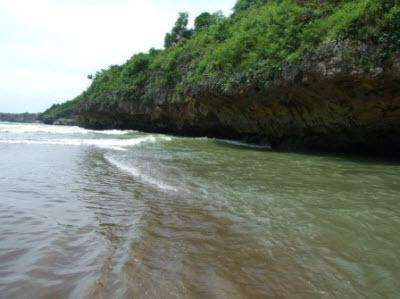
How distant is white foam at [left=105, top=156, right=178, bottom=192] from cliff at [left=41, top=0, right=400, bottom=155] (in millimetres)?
5636

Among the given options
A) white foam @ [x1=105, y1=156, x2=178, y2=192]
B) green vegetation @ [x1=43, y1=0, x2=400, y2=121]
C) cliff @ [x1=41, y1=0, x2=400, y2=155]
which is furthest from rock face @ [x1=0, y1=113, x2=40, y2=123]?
white foam @ [x1=105, y1=156, x2=178, y2=192]

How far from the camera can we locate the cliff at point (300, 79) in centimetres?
940

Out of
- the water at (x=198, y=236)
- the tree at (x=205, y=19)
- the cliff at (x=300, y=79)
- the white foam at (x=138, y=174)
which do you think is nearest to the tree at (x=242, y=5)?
the tree at (x=205, y=19)

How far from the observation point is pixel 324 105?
11.3 meters

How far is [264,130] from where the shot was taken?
15.2m

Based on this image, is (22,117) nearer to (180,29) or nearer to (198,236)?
(180,29)

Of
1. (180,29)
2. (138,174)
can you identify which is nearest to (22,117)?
(180,29)

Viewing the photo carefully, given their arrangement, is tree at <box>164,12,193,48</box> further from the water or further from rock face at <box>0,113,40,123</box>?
rock face at <box>0,113,40,123</box>

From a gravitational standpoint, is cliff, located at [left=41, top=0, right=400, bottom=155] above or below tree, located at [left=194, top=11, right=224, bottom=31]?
below

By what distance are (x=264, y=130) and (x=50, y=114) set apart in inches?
3209

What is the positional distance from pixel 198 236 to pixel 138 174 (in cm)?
381

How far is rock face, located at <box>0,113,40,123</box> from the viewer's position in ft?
360

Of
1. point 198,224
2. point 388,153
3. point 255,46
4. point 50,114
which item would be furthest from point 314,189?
point 50,114

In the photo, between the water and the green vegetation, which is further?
the green vegetation
